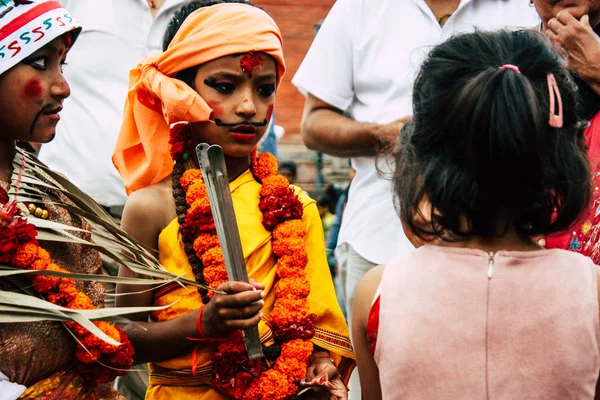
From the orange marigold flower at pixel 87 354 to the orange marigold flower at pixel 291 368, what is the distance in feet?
2.02

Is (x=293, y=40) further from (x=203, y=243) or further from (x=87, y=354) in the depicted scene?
(x=87, y=354)

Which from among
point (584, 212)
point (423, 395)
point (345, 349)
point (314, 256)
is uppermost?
point (584, 212)

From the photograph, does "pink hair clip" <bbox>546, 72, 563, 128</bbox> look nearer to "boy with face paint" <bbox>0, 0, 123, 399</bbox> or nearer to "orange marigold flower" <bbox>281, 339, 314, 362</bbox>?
"orange marigold flower" <bbox>281, 339, 314, 362</bbox>

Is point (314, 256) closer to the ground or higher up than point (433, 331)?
closer to the ground

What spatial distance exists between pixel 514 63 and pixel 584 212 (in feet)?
1.36

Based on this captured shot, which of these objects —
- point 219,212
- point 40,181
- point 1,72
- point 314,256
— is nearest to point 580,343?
point 219,212

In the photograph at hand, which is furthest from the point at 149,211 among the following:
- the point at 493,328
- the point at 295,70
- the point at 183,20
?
the point at 295,70

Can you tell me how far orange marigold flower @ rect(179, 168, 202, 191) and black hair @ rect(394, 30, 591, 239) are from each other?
1.05 metres

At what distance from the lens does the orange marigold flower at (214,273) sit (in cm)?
288

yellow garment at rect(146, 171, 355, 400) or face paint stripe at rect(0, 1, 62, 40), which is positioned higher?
face paint stripe at rect(0, 1, 62, 40)

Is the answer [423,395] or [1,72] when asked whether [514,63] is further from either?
[1,72]

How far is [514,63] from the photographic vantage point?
207cm

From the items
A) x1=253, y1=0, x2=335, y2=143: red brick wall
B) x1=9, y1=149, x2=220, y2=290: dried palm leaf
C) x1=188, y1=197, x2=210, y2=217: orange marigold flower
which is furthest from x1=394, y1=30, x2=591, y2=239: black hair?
x1=253, y1=0, x2=335, y2=143: red brick wall

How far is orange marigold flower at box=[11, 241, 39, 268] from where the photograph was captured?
95.5 inches
